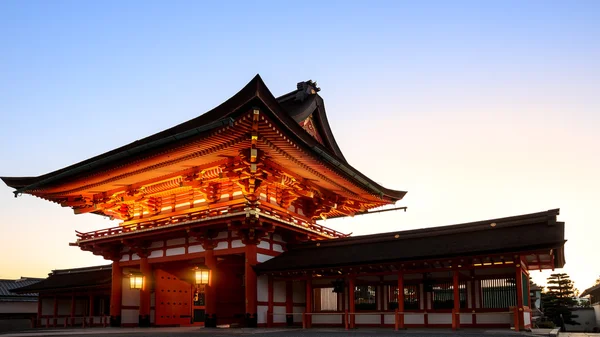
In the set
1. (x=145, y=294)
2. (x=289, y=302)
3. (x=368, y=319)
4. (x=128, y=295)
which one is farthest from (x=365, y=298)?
(x=128, y=295)

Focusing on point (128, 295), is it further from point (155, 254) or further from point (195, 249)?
point (195, 249)

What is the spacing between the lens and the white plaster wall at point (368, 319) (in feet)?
78.3

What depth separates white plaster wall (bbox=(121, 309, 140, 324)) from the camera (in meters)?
31.6

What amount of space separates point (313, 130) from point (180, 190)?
857 centimetres

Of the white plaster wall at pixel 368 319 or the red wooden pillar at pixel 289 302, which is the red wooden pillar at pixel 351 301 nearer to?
the white plaster wall at pixel 368 319

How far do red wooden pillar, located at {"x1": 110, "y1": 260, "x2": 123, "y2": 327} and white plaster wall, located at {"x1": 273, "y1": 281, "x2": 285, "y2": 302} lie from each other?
412 inches

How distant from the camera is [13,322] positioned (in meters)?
47.0

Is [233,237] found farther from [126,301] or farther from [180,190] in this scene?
[126,301]

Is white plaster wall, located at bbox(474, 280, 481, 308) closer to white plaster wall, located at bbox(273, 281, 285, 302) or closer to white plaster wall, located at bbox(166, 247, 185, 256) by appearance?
white plaster wall, located at bbox(273, 281, 285, 302)

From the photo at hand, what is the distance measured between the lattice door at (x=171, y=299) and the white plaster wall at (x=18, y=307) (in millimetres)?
24275

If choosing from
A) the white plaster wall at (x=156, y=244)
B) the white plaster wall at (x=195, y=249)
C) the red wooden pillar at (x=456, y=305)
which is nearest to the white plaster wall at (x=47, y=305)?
the white plaster wall at (x=156, y=244)

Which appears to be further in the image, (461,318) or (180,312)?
(180,312)

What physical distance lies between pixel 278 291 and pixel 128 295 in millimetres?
10601

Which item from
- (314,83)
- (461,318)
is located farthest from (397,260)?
(314,83)
